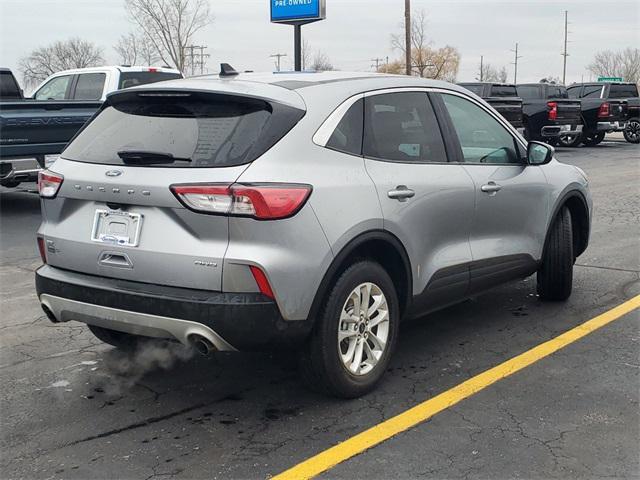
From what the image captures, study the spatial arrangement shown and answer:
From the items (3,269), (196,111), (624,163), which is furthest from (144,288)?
(624,163)

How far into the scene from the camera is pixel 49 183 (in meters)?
4.11

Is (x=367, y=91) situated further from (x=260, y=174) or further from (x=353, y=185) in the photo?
(x=260, y=174)

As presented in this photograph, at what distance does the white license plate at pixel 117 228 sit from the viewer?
12.1ft

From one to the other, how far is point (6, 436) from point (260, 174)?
1770 mm

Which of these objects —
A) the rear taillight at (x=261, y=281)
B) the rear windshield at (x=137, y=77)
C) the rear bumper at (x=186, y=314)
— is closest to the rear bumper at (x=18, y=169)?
the rear windshield at (x=137, y=77)

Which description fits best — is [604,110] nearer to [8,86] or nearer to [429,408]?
[8,86]

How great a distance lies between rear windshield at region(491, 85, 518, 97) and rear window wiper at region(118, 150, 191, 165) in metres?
18.3

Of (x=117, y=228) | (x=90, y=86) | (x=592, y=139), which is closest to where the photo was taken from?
(x=117, y=228)

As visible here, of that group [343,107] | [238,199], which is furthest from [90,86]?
[238,199]

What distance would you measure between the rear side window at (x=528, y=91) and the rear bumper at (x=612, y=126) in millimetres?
2308

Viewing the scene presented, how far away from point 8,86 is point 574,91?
20.7 metres

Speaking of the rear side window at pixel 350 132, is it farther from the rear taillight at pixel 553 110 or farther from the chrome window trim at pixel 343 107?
the rear taillight at pixel 553 110

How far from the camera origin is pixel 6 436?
373 cm

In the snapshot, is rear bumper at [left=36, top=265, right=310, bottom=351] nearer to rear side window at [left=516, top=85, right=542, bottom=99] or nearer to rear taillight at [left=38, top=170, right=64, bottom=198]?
rear taillight at [left=38, top=170, right=64, bottom=198]
